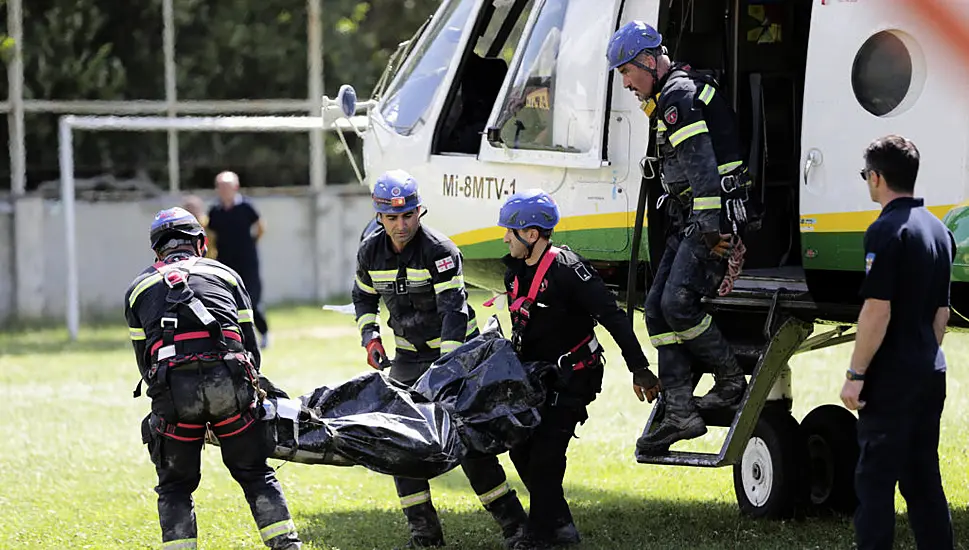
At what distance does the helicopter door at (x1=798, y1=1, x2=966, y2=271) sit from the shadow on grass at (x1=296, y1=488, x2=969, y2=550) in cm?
158

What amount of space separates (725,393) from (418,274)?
167 centimetres

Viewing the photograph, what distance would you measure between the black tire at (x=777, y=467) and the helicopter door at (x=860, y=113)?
132cm

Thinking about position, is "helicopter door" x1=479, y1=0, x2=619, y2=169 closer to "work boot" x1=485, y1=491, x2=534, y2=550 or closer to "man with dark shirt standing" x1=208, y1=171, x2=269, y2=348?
"work boot" x1=485, y1=491, x2=534, y2=550

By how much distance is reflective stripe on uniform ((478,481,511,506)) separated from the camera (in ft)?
24.2

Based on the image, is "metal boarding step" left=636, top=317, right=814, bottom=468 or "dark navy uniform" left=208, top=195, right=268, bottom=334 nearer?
"metal boarding step" left=636, top=317, right=814, bottom=468

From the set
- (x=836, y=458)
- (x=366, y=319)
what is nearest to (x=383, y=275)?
(x=366, y=319)

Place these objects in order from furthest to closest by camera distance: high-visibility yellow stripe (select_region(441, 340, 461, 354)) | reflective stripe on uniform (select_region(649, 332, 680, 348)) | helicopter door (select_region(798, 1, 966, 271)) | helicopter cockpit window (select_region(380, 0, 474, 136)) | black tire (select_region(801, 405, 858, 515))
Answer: helicopter cockpit window (select_region(380, 0, 474, 136))
black tire (select_region(801, 405, 858, 515))
high-visibility yellow stripe (select_region(441, 340, 461, 354))
reflective stripe on uniform (select_region(649, 332, 680, 348))
helicopter door (select_region(798, 1, 966, 271))

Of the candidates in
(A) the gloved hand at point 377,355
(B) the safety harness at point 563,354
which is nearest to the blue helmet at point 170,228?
(A) the gloved hand at point 377,355

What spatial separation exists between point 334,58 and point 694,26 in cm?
1741

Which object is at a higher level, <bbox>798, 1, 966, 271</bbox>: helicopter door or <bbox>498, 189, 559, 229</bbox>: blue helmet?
<bbox>798, 1, 966, 271</bbox>: helicopter door

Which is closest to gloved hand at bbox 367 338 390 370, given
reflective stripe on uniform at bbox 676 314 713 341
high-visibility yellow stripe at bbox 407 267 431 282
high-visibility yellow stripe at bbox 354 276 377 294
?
high-visibility yellow stripe at bbox 354 276 377 294

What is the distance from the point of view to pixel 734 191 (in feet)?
22.2

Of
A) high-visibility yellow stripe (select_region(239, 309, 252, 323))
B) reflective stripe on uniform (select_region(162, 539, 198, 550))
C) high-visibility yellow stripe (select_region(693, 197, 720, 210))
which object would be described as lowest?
reflective stripe on uniform (select_region(162, 539, 198, 550))

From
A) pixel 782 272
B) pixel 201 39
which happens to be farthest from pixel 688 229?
pixel 201 39
